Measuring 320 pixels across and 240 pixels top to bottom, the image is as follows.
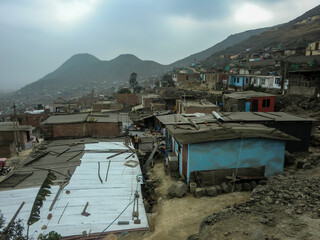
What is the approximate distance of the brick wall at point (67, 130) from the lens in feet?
49.7

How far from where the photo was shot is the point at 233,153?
10172 millimetres

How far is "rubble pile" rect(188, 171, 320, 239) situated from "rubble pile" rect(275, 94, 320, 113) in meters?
20.0

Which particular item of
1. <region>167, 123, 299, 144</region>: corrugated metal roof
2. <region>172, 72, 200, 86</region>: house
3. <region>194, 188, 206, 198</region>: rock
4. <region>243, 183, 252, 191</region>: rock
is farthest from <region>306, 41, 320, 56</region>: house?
<region>194, 188, 206, 198</region>: rock

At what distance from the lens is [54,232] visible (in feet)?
18.4

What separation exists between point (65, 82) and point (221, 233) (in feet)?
596

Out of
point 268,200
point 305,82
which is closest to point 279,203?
point 268,200

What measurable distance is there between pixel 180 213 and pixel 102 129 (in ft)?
30.3

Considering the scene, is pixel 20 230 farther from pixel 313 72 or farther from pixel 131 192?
pixel 313 72

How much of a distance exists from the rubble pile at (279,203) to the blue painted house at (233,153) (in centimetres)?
232

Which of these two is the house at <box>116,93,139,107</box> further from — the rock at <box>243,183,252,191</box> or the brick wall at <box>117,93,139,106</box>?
the rock at <box>243,183,252,191</box>

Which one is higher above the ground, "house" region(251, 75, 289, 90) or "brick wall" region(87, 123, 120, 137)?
"house" region(251, 75, 289, 90)

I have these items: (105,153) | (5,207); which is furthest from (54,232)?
(105,153)

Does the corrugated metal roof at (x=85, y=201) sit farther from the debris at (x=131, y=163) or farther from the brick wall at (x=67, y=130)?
the brick wall at (x=67, y=130)

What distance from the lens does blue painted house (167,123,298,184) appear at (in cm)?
1001
